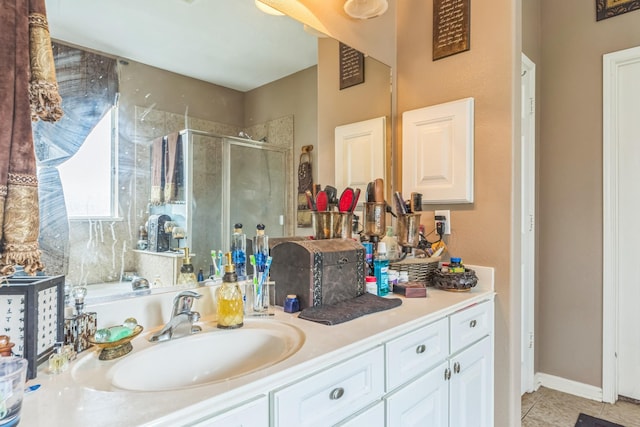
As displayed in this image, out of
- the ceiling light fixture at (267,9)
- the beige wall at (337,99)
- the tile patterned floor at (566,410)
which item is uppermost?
the ceiling light fixture at (267,9)

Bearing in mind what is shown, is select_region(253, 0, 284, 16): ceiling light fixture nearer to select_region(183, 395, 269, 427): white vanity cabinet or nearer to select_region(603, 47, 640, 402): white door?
select_region(183, 395, 269, 427): white vanity cabinet

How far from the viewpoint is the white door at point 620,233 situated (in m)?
2.19

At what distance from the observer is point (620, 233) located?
2.22 m

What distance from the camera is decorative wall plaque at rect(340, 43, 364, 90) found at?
1.83 meters

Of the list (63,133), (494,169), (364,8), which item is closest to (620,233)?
(494,169)

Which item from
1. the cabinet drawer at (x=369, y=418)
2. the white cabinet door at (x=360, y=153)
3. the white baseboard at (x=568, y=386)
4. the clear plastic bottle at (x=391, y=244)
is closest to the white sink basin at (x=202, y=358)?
the cabinet drawer at (x=369, y=418)

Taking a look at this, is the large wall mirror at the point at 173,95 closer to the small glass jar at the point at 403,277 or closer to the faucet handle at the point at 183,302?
the faucet handle at the point at 183,302

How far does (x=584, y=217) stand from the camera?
233 cm

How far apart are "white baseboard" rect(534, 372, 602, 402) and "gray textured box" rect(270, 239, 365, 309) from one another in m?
1.91

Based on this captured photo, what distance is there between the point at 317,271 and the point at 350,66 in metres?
1.16

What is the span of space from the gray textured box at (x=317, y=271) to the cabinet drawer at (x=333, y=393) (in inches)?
12.3

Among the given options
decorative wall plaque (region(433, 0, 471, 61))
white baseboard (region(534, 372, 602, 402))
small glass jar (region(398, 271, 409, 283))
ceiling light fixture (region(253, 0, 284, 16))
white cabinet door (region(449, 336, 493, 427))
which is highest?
decorative wall plaque (region(433, 0, 471, 61))

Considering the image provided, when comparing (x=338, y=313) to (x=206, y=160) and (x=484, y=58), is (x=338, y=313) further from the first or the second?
(x=484, y=58)

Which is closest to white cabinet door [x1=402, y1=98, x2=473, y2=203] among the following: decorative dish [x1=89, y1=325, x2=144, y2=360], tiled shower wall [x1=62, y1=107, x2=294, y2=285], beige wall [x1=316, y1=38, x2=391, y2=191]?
beige wall [x1=316, y1=38, x2=391, y2=191]
